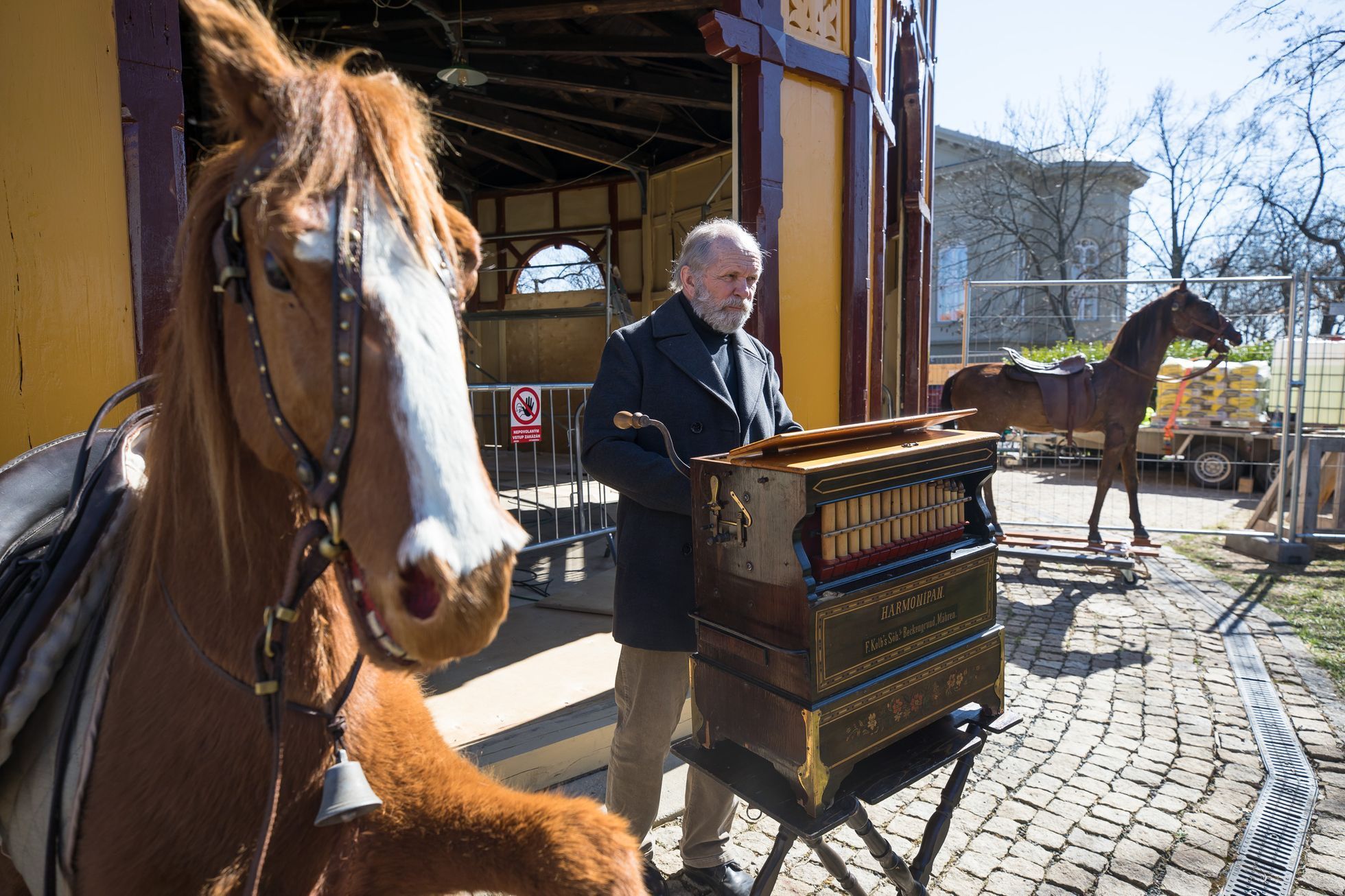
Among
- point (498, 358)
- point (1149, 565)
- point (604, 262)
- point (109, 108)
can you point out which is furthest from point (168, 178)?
point (498, 358)

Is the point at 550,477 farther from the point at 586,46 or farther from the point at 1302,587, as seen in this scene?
the point at 1302,587

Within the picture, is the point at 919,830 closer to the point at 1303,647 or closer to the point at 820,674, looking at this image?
the point at 820,674

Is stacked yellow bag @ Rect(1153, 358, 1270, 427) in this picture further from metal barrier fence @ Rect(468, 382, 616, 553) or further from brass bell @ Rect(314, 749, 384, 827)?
brass bell @ Rect(314, 749, 384, 827)

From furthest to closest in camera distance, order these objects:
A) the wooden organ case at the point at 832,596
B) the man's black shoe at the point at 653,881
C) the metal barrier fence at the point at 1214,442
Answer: the metal barrier fence at the point at 1214,442 → the man's black shoe at the point at 653,881 → the wooden organ case at the point at 832,596

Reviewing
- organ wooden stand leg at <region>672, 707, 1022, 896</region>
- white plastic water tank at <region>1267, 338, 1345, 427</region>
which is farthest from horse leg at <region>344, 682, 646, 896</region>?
white plastic water tank at <region>1267, 338, 1345, 427</region>

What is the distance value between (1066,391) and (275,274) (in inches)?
303

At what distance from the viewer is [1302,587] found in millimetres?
6051

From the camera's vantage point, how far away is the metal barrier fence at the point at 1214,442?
7.10 meters

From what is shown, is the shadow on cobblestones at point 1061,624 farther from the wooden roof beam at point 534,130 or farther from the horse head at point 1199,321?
the wooden roof beam at point 534,130

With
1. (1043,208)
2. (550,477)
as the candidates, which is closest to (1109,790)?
(550,477)

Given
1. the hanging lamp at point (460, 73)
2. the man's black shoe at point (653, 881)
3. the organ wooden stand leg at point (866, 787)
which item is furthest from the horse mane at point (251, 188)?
the hanging lamp at point (460, 73)

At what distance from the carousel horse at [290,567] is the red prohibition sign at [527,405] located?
148 inches

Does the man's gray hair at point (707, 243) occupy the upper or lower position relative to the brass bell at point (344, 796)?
upper

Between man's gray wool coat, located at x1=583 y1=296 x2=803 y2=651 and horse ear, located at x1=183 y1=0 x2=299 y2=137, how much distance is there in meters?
1.23
